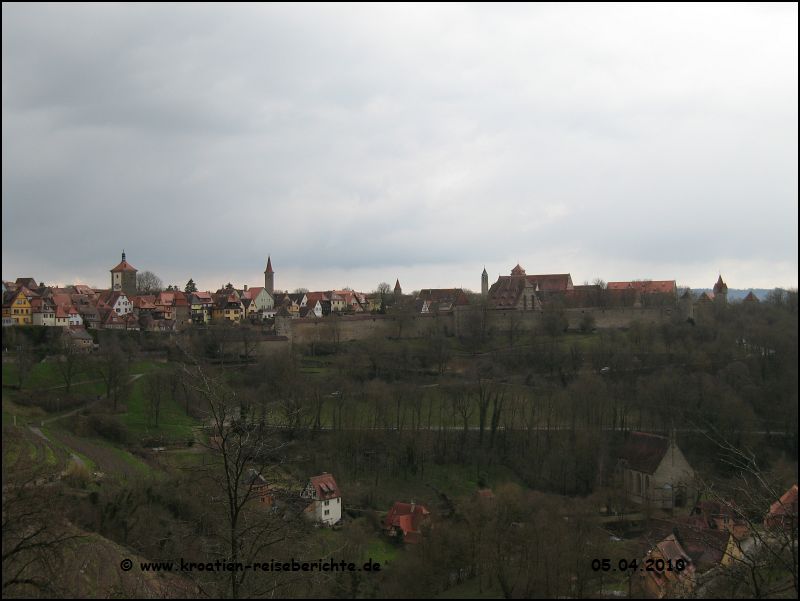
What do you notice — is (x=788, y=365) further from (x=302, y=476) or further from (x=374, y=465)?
(x=302, y=476)

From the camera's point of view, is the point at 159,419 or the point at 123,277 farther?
the point at 123,277

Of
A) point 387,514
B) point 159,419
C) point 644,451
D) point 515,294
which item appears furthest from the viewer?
point 515,294

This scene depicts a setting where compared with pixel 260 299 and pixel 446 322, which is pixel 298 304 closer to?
pixel 260 299

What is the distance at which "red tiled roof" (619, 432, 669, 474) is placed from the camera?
1224 inches

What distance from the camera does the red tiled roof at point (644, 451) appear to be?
102 feet

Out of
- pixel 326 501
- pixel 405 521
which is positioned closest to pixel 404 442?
pixel 326 501

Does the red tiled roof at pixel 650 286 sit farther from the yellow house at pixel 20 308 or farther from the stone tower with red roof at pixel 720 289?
the yellow house at pixel 20 308

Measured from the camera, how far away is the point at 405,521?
2395 centimetres

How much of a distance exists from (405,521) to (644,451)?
13.7 metres

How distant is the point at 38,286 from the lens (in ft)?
136

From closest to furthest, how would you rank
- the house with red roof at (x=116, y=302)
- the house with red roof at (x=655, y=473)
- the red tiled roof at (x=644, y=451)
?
the house with red roof at (x=655, y=473) → the red tiled roof at (x=644, y=451) → the house with red roof at (x=116, y=302)

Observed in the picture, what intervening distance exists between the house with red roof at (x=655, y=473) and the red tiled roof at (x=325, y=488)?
12702 millimetres

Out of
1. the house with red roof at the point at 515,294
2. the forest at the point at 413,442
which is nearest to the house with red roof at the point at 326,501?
the forest at the point at 413,442

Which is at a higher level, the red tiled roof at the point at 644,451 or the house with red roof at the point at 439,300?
the house with red roof at the point at 439,300
